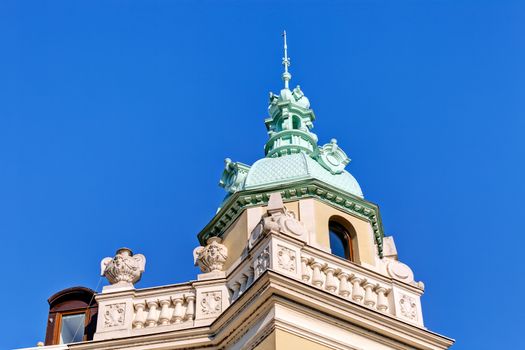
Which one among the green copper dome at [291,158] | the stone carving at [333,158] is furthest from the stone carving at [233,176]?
the stone carving at [333,158]

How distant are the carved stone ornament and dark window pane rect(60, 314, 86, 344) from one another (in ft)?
3.62

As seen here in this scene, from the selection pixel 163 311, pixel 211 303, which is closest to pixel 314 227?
pixel 211 303

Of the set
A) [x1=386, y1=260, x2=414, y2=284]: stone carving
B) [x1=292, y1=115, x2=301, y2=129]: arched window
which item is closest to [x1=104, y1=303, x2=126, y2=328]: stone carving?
[x1=386, y1=260, x2=414, y2=284]: stone carving

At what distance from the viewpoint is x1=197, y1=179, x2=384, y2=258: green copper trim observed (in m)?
21.3

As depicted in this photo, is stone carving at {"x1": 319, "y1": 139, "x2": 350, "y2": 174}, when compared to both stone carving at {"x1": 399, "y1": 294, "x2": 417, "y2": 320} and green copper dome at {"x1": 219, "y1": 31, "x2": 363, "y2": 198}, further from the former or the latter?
stone carving at {"x1": 399, "y1": 294, "x2": 417, "y2": 320}

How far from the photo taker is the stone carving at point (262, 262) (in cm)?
1839

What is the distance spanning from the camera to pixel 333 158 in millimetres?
22672

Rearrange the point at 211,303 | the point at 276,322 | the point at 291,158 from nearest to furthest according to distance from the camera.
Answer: the point at 276,322 < the point at 211,303 < the point at 291,158

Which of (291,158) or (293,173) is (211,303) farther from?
(291,158)

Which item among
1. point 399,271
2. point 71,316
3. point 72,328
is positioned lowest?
point 72,328

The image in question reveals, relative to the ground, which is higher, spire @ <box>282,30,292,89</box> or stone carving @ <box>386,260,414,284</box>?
spire @ <box>282,30,292,89</box>

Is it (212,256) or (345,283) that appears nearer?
(345,283)

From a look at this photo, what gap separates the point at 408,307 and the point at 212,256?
3504 millimetres

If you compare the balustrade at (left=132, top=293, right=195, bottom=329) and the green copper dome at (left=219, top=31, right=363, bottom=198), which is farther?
the green copper dome at (left=219, top=31, right=363, bottom=198)
